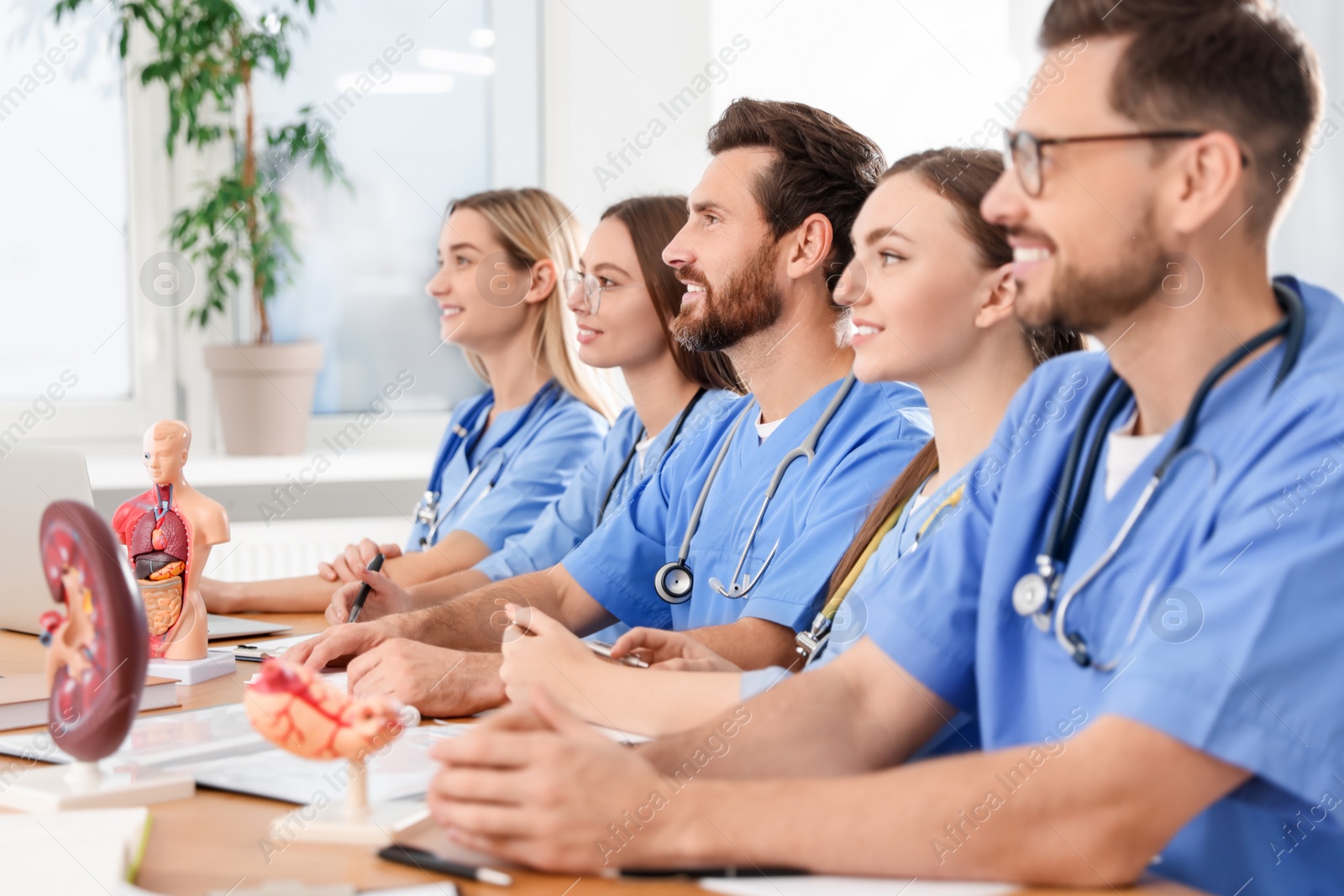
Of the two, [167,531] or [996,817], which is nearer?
[996,817]

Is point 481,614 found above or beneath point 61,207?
beneath

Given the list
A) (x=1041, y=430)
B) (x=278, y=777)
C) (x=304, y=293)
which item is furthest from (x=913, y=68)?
(x=278, y=777)

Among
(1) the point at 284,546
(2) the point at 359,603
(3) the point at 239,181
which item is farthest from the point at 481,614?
(3) the point at 239,181

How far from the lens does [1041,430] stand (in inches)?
51.1

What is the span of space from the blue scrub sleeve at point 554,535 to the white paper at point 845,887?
1599 mm

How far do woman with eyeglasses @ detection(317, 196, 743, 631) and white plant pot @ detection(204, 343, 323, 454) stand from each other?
146cm

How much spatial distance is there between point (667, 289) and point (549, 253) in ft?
1.84

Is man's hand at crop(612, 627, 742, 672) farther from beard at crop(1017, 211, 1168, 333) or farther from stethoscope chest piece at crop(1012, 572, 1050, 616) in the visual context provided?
beard at crop(1017, 211, 1168, 333)

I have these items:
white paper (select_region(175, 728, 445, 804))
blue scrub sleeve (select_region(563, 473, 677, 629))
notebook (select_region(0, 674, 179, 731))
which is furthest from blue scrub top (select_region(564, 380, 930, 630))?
notebook (select_region(0, 674, 179, 731))

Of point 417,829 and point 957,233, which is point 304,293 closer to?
point 957,233

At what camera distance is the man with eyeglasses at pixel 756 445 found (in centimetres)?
182

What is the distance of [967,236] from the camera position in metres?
1.66

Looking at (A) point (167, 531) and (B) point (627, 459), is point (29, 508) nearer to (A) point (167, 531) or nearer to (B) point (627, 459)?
(A) point (167, 531)

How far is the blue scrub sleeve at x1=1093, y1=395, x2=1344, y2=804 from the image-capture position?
0.93 meters
